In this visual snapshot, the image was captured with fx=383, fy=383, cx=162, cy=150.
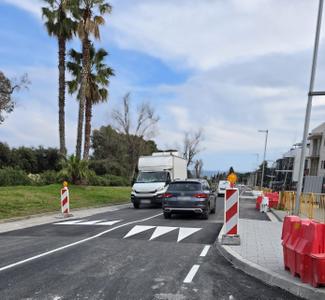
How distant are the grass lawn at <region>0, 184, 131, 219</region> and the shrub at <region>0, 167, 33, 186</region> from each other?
13.8 ft

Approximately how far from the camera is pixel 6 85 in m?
35.2

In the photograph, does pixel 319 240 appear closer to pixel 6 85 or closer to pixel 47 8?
pixel 47 8

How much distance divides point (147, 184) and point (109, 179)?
25814mm

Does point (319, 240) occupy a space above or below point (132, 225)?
above

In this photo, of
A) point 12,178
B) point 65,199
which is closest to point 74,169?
point 12,178

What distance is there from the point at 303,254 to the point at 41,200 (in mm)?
16205

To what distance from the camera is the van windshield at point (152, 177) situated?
2239 cm

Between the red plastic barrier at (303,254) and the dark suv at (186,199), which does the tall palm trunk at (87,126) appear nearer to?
the dark suv at (186,199)

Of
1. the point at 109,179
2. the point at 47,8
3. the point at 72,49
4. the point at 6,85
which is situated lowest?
the point at 109,179

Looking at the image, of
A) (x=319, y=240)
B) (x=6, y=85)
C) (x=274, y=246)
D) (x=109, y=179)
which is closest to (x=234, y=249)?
(x=274, y=246)

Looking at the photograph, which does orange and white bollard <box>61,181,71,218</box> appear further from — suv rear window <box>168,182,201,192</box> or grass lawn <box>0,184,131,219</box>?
suv rear window <box>168,182,201,192</box>

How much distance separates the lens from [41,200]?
19594mm

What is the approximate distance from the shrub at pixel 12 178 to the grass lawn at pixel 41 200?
4219 millimetres

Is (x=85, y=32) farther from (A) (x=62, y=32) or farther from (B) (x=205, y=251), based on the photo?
(B) (x=205, y=251)
